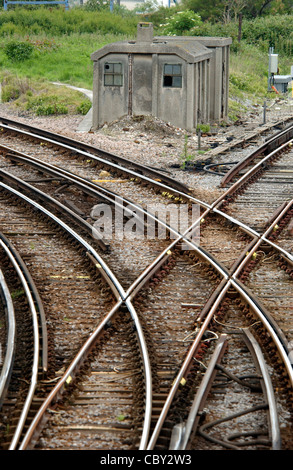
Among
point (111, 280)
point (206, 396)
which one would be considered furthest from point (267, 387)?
point (111, 280)

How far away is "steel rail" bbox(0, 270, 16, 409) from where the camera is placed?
24.6 feet

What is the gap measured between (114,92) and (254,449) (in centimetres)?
1654

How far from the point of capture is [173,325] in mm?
9141

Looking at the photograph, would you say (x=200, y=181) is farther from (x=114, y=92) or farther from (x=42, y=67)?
(x=42, y=67)

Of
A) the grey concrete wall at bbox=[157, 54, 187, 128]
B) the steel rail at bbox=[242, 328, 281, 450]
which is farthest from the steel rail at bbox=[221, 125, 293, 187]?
the steel rail at bbox=[242, 328, 281, 450]

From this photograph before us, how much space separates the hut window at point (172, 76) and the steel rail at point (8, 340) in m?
12.3

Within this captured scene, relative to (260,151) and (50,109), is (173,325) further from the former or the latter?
(50,109)

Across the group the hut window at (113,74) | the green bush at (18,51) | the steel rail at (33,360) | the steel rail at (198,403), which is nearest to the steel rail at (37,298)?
the steel rail at (33,360)

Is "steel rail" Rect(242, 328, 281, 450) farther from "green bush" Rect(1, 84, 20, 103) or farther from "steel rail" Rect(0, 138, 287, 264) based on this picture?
"green bush" Rect(1, 84, 20, 103)

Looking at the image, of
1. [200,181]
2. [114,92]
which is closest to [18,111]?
[114,92]

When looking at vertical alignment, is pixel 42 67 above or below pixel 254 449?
above

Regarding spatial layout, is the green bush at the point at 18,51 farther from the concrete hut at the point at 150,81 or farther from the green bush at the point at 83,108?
the concrete hut at the point at 150,81

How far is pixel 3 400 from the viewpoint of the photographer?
7.30 metres
